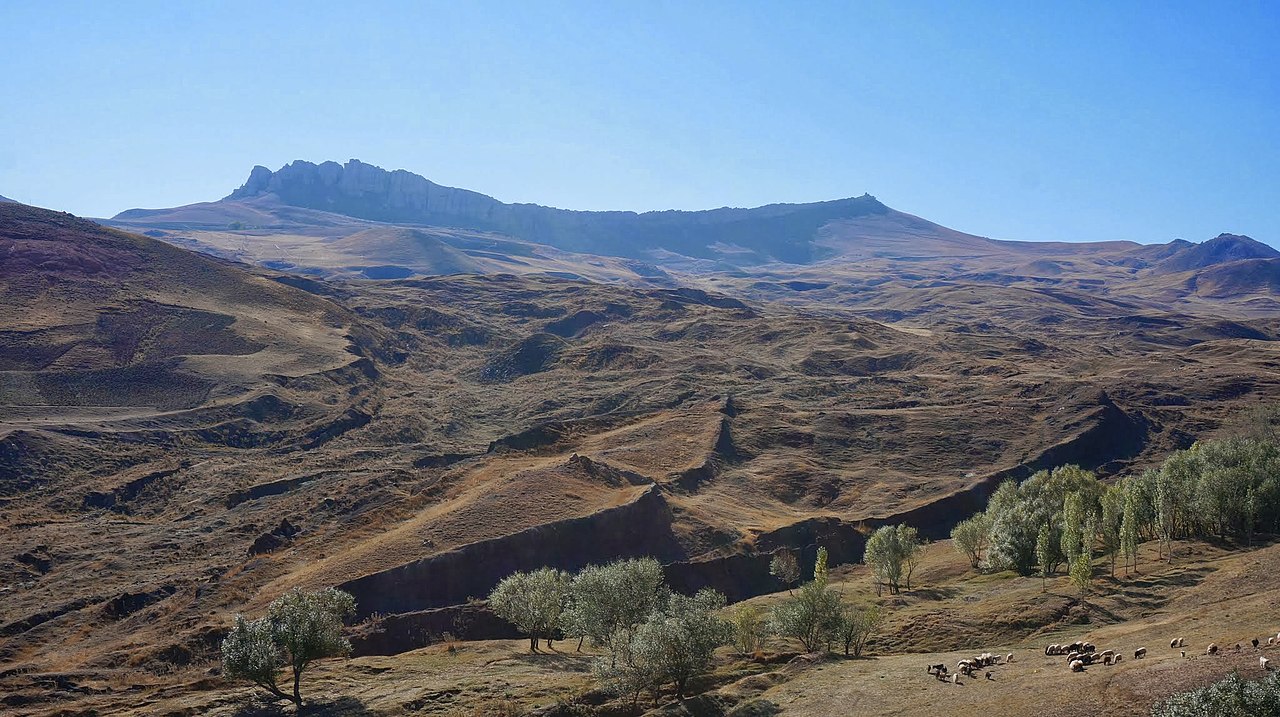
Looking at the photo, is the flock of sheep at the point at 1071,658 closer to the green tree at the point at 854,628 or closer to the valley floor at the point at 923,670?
the valley floor at the point at 923,670

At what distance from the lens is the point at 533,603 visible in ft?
160

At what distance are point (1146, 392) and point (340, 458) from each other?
4597 inches

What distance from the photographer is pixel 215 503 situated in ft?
262

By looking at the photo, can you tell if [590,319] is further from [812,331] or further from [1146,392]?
Answer: [1146,392]

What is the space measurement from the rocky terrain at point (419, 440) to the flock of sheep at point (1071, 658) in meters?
28.4

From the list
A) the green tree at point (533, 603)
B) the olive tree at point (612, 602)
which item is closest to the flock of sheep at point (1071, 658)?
the olive tree at point (612, 602)

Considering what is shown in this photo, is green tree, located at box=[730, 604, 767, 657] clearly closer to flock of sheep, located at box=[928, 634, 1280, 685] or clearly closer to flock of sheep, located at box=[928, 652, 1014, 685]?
flock of sheep, located at box=[928, 634, 1280, 685]

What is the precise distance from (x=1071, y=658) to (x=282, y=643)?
3705 centimetres

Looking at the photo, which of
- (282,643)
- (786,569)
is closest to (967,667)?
(786,569)

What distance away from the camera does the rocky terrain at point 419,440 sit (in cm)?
5797

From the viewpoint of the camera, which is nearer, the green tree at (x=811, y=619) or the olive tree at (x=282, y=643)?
the olive tree at (x=282, y=643)

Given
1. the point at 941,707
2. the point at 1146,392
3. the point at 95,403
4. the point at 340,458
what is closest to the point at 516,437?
the point at 340,458

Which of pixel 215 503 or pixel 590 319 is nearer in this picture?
pixel 215 503

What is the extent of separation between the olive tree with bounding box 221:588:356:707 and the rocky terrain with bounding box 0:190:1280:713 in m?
8.94
